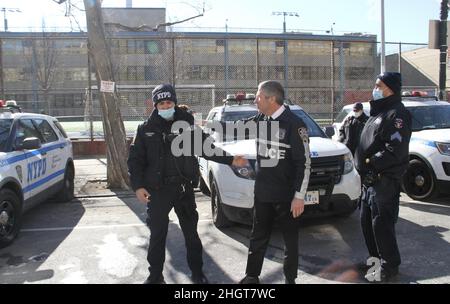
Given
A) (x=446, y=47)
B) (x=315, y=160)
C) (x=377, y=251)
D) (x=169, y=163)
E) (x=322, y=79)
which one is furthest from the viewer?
(x=322, y=79)

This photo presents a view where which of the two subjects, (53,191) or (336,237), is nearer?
(336,237)

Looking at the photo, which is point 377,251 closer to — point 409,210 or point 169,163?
point 169,163

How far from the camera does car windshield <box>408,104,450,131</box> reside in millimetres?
8422

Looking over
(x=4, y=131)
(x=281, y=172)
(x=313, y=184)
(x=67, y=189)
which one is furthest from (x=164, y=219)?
(x=67, y=189)

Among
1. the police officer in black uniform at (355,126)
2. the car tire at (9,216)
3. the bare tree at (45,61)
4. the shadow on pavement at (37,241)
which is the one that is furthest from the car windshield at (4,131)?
the bare tree at (45,61)

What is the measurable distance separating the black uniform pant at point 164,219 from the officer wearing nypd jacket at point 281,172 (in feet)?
2.19

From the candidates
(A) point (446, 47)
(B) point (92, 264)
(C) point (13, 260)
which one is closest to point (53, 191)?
(C) point (13, 260)

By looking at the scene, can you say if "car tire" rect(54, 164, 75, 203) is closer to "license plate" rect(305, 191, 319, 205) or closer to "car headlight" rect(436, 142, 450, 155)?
"license plate" rect(305, 191, 319, 205)

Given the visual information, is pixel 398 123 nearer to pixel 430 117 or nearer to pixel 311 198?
pixel 311 198

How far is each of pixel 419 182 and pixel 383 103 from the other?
3929 mm

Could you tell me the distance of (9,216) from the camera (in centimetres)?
586

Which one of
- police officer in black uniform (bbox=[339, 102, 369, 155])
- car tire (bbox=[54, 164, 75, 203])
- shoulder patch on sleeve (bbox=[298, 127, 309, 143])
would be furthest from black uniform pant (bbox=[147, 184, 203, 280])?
car tire (bbox=[54, 164, 75, 203])
